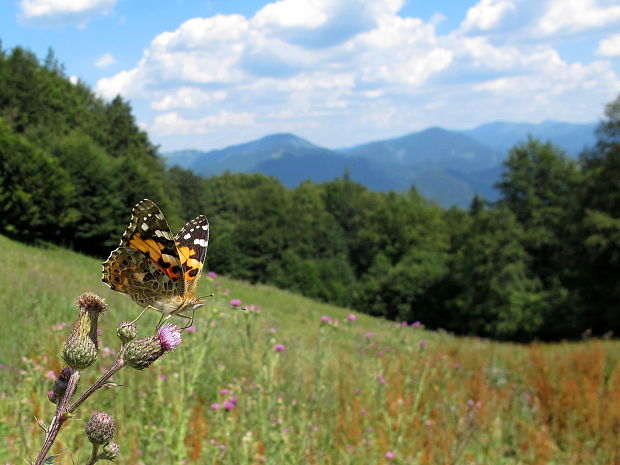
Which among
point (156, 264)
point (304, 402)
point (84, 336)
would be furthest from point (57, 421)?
point (304, 402)

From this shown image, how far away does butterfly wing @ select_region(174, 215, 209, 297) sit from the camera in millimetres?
1590

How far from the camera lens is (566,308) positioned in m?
27.4

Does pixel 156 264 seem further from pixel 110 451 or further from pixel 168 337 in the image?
pixel 110 451

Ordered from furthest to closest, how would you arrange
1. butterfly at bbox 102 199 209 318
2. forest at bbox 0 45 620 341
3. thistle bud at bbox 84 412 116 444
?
forest at bbox 0 45 620 341 → butterfly at bbox 102 199 209 318 → thistle bud at bbox 84 412 116 444

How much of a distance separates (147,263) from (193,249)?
167 millimetres

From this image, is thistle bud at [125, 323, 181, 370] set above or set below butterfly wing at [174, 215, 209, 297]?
below

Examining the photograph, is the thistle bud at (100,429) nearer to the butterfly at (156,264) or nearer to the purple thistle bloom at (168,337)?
the purple thistle bloom at (168,337)

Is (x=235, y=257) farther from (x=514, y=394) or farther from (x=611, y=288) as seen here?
(x=514, y=394)

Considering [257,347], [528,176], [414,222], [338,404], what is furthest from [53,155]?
[414,222]

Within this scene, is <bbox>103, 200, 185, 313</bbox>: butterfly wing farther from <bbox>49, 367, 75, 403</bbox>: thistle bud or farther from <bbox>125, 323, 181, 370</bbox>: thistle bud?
<bbox>49, 367, 75, 403</bbox>: thistle bud

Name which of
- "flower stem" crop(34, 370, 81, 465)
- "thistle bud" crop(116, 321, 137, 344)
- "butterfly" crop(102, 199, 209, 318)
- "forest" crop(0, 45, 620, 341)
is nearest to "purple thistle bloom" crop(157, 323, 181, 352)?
"thistle bud" crop(116, 321, 137, 344)

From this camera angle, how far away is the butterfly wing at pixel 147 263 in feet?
4.94

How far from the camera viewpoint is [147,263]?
5.19 feet

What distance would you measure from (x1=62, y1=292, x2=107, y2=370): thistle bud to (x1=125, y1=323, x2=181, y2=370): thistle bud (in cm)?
6
